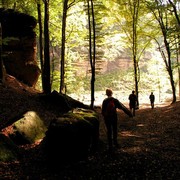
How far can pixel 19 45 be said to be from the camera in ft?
68.5

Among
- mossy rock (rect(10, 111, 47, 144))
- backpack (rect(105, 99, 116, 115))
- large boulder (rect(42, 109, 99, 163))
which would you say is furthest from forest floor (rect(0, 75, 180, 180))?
backpack (rect(105, 99, 116, 115))

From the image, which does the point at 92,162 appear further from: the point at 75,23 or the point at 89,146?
the point at 75,23

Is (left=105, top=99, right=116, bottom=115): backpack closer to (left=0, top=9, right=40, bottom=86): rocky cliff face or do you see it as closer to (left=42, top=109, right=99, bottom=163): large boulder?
(left=42, top=109, right=99, bottom=163): large boulder

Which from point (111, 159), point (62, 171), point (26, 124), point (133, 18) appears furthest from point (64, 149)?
point (133, 18)

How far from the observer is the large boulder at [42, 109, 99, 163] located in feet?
23.3

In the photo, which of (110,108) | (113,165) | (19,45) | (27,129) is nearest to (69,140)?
(113,165)

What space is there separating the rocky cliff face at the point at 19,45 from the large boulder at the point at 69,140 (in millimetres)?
13849

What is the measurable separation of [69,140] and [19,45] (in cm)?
1556

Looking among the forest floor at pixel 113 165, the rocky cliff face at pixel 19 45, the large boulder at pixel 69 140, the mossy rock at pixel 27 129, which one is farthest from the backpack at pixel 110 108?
the rocky cliff face at pixel 19 45

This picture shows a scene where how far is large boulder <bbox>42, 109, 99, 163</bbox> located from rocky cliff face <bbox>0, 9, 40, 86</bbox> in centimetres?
1385

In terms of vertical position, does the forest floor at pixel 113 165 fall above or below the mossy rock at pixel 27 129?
below

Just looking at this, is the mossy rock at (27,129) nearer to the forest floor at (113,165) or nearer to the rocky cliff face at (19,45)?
the forest floor at (113,165)

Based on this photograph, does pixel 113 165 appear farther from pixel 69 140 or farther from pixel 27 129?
pixel 27 129

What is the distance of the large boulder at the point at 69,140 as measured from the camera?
711cm
